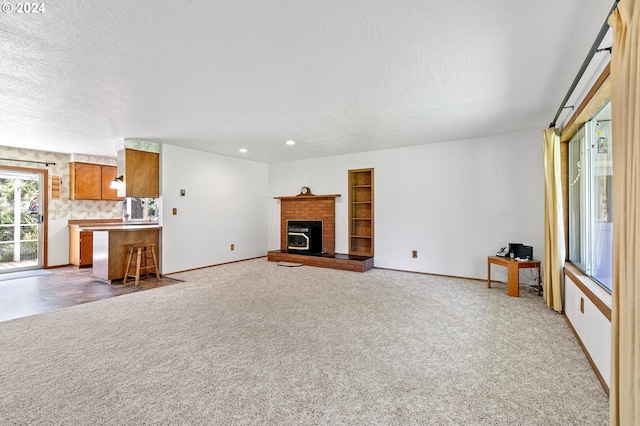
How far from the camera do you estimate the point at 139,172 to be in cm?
514

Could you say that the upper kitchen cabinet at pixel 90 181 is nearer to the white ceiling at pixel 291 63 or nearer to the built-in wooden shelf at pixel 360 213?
the white ceiling at pixel 291 63

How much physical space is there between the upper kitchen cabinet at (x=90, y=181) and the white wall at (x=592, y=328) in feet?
27.7

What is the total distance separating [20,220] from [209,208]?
376 cm

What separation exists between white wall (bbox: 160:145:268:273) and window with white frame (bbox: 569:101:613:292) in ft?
19.4

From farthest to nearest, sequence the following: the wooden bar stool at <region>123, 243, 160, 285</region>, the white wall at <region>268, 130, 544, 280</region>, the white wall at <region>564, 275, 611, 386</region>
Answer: the wooden bar stool at <region>123, 243, 160, 285</region>
the white wall at <region>268, 130, 544, 280</region>
the white wall at <region>564, 275, 611, 386</region>

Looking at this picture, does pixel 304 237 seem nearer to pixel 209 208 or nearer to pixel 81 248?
pixel 209 208

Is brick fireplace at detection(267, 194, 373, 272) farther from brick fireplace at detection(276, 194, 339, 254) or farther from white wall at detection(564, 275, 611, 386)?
white wall at detection(564, 275, 611, 386)

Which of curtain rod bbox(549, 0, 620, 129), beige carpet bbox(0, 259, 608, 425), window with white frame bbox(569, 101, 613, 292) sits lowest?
beige carpet bbox(0, 259, 608, 425)

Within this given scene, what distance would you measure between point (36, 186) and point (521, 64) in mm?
8453

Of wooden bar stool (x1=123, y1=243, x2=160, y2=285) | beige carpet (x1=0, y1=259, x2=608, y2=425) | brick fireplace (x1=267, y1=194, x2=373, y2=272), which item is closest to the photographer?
beige carpet (x1=0, y1=259, x2=608, y2=425)

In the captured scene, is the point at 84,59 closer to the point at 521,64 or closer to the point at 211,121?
the point at 211,121

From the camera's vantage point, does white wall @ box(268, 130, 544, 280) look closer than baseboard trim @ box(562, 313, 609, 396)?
No

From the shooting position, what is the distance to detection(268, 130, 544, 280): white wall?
4574 mm

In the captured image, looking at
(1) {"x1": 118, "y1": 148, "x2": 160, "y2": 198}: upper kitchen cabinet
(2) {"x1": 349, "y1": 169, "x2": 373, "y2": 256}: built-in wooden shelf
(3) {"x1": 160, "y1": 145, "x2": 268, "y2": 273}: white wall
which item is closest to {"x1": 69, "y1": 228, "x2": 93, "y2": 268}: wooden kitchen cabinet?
(1) {"x1": 118, "y1": 148, "x2": 160, "y2": 198}: upper kitchen cabinet
